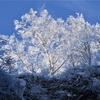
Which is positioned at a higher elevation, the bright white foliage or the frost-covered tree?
the bright white foliage

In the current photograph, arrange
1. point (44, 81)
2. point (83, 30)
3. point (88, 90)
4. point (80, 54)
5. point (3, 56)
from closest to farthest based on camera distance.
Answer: point (3, 56) < point (88, 90) < point (44, 81) < point (80, 54) < point (83, 30)

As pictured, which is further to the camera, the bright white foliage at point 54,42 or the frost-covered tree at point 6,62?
the bright white foliage at point 54,42

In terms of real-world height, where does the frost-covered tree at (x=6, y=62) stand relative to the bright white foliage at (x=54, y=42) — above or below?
below

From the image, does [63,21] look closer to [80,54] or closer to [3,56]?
[80,54]

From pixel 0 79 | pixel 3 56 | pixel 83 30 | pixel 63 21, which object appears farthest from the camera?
pixel 63 21

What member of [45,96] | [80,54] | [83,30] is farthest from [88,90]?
[83,30]

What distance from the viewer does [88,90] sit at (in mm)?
7641

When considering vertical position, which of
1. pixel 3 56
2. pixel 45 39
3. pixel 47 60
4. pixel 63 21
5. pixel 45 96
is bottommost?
pixel 45 96

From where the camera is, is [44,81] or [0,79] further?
[44,81]

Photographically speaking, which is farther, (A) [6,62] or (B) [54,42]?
(B) [54,42]

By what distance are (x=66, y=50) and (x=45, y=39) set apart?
2.75m

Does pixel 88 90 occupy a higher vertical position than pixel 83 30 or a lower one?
lower

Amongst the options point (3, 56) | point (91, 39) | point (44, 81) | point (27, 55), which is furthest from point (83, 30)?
point (3, 56)

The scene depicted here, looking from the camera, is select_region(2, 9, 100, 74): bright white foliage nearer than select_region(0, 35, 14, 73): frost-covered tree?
No
